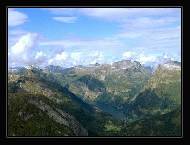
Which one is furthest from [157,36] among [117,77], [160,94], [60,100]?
[117,77]

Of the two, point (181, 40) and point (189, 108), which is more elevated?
point (181, 40)

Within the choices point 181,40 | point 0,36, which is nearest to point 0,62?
point 0,36

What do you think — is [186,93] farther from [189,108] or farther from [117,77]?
[117,77]

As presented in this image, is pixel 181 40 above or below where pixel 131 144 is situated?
above

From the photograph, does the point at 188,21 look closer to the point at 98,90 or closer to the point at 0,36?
the point at 0,36

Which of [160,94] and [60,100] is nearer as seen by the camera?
[60,100]

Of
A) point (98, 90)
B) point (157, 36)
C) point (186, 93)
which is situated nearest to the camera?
Answer: point (186, 93)

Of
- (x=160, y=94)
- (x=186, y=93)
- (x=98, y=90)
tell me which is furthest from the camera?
(x=98, y=90)

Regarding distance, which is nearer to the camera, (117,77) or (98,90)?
(98,90)

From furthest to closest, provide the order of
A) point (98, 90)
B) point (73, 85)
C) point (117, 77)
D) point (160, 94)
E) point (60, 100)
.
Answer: point (117, 77)
point (98, 90)
point (73, 85)
point (160, 94)
point (60, 100)
